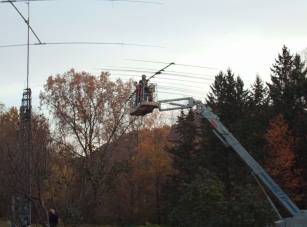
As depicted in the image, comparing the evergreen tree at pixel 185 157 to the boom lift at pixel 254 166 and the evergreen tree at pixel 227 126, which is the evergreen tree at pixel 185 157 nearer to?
the evergreen tree at pixel 227 126

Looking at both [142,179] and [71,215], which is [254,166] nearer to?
[71,215]

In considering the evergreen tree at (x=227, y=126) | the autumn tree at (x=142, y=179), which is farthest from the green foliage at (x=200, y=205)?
the autumn tree at (x=142, y=179)

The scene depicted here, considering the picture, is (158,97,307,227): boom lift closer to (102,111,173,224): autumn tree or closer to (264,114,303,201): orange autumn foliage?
(264,114,303,201): orange autumn foliage

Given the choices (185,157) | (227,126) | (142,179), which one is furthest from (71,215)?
(142,179)

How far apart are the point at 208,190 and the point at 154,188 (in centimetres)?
4228

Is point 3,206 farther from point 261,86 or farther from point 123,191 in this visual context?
point 261,86

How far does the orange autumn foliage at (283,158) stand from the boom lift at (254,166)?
16.2 meters

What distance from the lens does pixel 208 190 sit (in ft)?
56.5

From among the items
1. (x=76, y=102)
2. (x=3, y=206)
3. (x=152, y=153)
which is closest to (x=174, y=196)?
(x=152, y=153)

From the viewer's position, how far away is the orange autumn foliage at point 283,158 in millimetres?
35312

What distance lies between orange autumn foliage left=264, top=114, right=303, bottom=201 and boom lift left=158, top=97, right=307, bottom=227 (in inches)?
636

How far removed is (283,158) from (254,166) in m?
16.8

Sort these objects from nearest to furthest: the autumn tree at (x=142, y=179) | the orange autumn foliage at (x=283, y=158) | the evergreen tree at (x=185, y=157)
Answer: the orange autumn foliage at (x=283, y=158) → the evergreen tree at (x=185, y=157) → the autumn tree at (x=142, y=179)

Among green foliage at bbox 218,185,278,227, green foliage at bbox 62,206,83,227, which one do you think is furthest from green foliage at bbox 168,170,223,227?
green foliage at bbox 62,206,83,227
